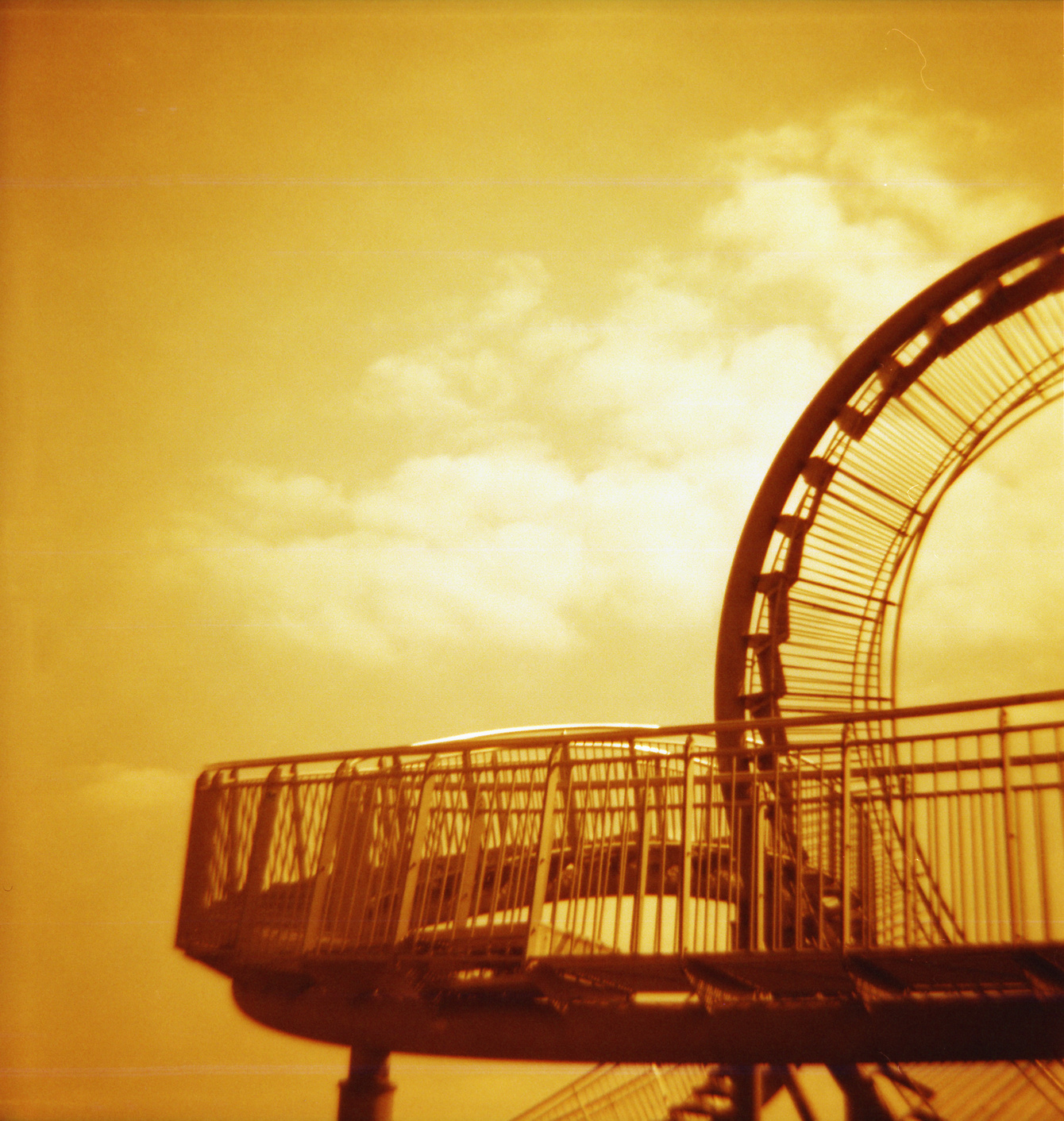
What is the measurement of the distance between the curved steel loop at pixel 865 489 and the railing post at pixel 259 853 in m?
3.17

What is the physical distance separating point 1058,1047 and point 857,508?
4.50 m

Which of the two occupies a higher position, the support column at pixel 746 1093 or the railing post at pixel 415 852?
the railing post at pixel 415 852

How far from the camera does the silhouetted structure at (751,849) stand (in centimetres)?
425

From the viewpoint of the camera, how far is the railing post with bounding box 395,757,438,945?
5.25 metres

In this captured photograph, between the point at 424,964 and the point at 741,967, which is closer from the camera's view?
the point at 741,967

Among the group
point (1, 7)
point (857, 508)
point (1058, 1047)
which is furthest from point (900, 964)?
point (1, 7)

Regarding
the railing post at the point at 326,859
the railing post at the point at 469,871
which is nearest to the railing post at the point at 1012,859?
the railing post at the point at 469,871

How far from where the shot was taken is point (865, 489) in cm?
793

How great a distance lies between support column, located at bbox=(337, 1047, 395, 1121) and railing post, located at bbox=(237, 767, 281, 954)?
2.86 ft

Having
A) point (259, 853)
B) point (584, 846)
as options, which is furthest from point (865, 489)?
point (259, 853)

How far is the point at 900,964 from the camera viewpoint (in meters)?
4.20

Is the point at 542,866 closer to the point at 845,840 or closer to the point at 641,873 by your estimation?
the point at 641,873

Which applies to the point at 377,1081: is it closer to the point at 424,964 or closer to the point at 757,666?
the point at 424,964

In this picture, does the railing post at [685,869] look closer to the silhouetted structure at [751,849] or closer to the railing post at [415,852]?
the silhouetted structure at [751,849]
